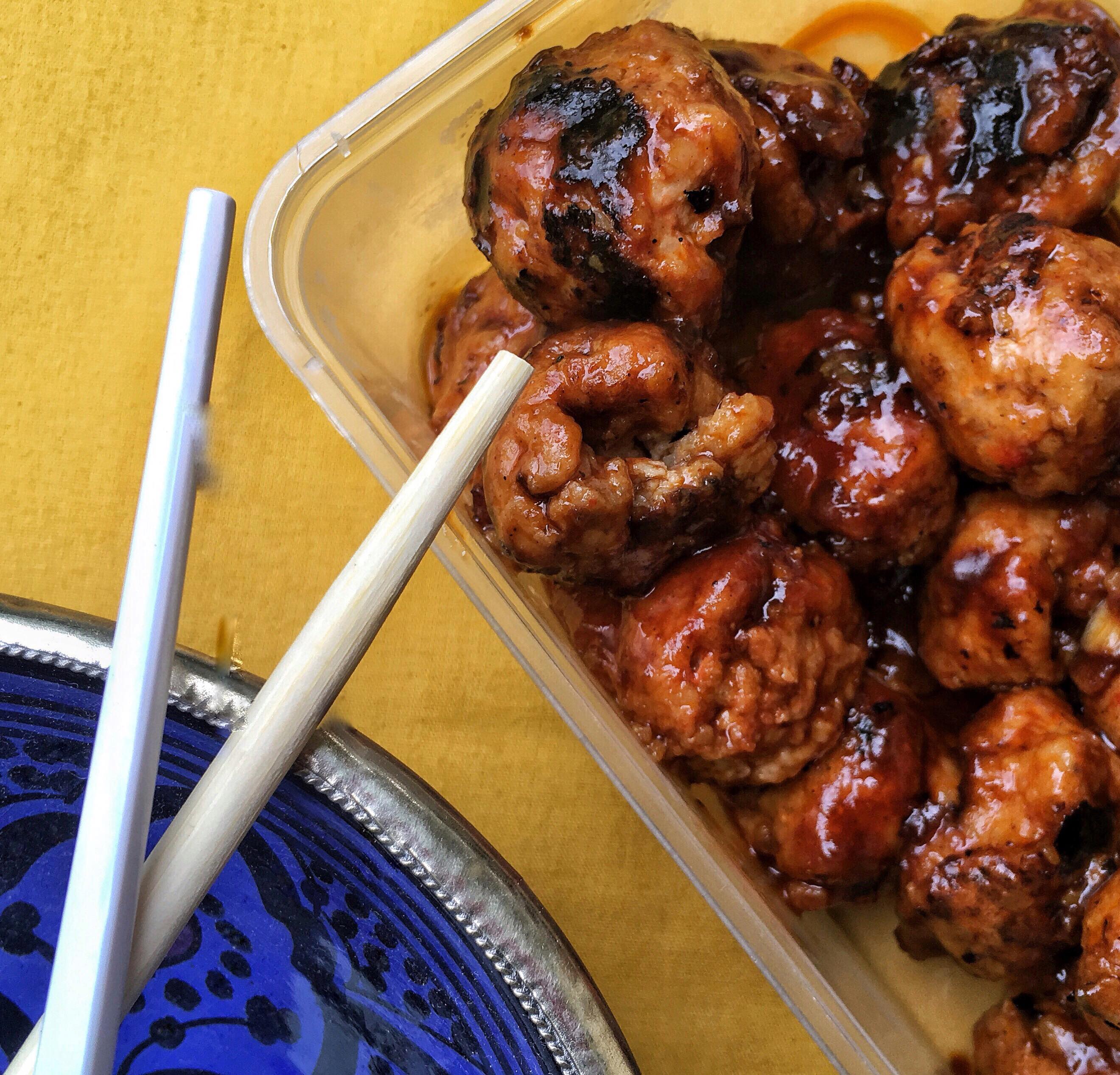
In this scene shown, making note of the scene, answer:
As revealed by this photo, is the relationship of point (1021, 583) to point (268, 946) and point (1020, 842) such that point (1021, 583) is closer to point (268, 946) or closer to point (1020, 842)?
point (1020, 842)

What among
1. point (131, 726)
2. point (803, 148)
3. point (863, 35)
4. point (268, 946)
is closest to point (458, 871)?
point (268, 946)

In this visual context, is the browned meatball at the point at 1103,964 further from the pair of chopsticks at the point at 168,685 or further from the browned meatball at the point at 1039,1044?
the pair of chopsticks at the point at 168,685

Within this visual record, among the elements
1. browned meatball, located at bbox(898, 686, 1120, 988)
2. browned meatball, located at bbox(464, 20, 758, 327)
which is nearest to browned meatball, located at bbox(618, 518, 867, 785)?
browned meatball, located at bbox(898, 686, 1120, 988)

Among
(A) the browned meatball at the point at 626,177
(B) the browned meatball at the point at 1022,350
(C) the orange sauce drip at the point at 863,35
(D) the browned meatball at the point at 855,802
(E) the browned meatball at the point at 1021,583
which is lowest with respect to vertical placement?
(D) the browned meatball at the point at 855,802

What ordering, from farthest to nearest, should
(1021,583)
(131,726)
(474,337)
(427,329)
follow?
(427,329), (474,337), (1021,583), (131,726)

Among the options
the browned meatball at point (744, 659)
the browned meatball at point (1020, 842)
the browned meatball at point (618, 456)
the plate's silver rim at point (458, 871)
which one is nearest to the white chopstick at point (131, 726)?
the plate's silver rim at point (458, 871)

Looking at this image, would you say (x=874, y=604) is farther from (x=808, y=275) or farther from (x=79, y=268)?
(x=79, y=268)
